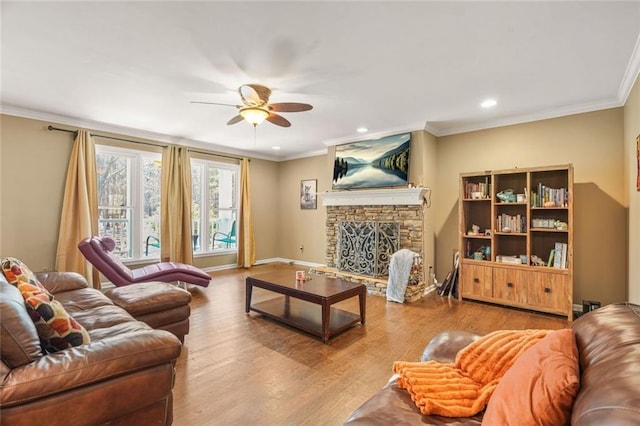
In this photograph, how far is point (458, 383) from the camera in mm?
1329

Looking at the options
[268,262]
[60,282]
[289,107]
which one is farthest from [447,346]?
[268,262]

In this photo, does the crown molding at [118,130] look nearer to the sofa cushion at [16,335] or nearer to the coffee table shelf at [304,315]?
the coffee table shelf at [304,315]

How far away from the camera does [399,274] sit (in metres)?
4.32

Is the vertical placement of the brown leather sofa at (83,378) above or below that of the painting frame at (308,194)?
below

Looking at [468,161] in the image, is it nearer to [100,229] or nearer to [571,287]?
[571,287]

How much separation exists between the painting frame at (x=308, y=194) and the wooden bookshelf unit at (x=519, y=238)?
3.16m

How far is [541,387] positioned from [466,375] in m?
0.53

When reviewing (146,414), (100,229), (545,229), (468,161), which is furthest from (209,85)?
(545,229)

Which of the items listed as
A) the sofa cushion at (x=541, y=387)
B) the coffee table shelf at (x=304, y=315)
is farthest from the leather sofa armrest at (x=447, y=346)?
→ the coffee table shelf at (x=304, y=315)

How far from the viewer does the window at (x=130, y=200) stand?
497cm

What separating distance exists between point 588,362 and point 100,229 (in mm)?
5864

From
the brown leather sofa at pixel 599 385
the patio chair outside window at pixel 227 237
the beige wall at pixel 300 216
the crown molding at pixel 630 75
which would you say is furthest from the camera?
the beige wall at pixel 300 216

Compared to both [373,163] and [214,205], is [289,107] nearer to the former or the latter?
[373,163]

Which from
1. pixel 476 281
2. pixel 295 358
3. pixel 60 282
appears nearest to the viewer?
pixel 295 358
